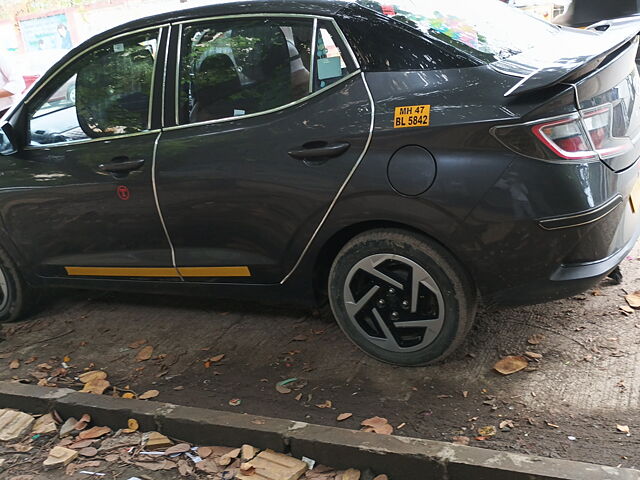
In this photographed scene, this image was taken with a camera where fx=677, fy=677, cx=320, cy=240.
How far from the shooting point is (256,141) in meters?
3.33

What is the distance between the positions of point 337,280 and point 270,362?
0.64 metres

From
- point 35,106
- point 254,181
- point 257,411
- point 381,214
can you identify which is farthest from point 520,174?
point 35,106

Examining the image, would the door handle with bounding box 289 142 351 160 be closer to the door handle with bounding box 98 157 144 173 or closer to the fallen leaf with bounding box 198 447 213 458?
the door handle with bounding box 98 157 144 173

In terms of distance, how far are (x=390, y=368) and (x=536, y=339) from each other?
2.48 ft

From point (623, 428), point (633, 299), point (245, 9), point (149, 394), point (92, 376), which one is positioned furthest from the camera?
point (92, 376)

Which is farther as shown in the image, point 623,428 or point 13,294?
point 13,294

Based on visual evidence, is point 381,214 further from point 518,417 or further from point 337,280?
point 518,417

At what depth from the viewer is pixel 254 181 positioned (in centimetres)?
335

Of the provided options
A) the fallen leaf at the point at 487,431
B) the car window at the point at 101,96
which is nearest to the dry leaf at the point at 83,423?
the car window at the point at 101,96

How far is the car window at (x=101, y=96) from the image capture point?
12.2 ft

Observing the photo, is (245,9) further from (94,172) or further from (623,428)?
(623,428)

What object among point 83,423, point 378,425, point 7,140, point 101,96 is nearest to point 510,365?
point 378,425

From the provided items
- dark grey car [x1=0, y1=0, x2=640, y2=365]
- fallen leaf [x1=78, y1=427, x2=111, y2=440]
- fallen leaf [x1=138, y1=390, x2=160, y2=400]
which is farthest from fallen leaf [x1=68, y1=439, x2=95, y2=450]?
dark grey car [x1=0, y1=0, x2=640, y2=365]

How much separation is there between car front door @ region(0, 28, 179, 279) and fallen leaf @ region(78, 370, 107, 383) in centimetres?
58
